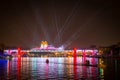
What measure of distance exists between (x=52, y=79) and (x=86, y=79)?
672 cm

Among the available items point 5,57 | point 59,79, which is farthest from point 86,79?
point 5,57

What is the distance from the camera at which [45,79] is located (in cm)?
Answer: 5212

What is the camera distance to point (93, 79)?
169 ft

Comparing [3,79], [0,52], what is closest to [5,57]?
[0,52]

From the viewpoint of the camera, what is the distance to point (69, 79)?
51.6 metres

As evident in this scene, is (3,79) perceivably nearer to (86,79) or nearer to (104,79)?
(86,79)

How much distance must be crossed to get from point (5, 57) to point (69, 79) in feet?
491

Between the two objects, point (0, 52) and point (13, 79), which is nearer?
point (13, 79)

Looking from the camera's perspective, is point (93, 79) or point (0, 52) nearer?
point (93, 79)

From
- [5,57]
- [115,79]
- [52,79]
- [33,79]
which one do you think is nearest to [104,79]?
[115,79]

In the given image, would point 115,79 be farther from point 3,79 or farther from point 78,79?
point 3,79

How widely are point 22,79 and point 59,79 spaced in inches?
285

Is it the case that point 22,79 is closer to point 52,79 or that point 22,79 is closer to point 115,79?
point 52,79

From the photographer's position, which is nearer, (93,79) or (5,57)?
(93,79)
